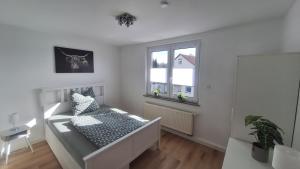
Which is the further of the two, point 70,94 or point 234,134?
point 70,94

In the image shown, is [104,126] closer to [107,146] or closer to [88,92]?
[107,146]

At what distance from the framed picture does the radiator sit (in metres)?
1.84

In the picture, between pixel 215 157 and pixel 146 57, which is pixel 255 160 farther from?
pixel 146 57

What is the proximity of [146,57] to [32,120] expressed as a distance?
2.85 meters

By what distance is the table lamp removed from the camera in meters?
0.87

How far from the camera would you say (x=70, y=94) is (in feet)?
9.89

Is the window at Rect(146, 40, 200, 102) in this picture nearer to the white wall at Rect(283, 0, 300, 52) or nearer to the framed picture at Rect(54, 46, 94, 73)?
the white wall at Rect(283, 0, 300, 52)

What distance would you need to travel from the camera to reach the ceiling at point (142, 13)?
152 cm

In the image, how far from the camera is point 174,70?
125 inches

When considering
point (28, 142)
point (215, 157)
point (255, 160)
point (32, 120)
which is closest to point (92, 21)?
point (32, 120)

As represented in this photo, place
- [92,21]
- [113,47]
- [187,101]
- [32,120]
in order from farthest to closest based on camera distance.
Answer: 1. [113,47]
2. [187,101]
3. [32,120]
4. [92,21]

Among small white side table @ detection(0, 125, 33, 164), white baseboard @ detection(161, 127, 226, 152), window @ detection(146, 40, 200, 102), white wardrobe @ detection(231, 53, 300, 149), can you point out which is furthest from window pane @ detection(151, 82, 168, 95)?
small white side table @ detection(0, 125, 33, 164)

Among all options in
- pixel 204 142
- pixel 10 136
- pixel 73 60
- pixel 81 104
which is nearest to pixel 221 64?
pixel 204 142

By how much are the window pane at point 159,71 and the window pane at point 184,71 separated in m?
0.26
